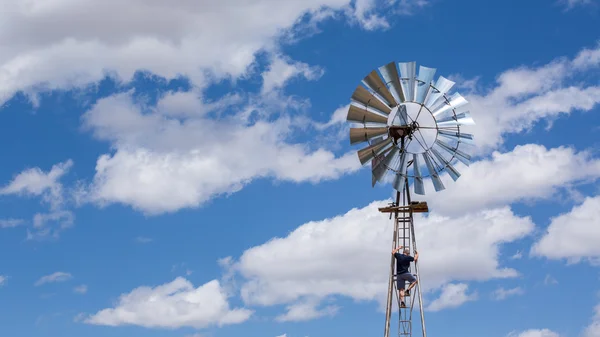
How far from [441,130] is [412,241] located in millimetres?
4283

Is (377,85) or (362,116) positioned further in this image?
(362,116)

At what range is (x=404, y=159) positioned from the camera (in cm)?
3700

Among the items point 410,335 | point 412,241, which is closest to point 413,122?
point 412,241

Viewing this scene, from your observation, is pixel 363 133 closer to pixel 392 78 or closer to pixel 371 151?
pixel 371 151

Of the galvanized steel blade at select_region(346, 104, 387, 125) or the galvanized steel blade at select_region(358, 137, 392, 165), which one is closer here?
the galvanized steel blade at select_region(346, 104, 387, 125)

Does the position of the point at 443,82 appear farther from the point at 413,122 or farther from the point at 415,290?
the point at 415,290

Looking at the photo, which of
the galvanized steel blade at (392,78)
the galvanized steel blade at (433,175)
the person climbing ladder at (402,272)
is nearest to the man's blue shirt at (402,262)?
the person climbing ladder at (402,272)

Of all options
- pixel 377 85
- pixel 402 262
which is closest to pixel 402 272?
pixel 402 262

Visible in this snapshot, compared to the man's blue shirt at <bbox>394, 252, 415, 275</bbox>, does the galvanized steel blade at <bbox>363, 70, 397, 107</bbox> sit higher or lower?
higher

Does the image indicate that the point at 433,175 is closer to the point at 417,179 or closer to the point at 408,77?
the point at 417,179

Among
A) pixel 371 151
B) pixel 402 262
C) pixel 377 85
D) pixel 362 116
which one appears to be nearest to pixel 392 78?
pixel 377 85

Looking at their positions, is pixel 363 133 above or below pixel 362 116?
below

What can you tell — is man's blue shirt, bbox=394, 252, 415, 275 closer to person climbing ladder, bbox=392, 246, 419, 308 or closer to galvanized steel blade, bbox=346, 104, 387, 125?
person climbing ladder, bbox=392, 246, 419, 308

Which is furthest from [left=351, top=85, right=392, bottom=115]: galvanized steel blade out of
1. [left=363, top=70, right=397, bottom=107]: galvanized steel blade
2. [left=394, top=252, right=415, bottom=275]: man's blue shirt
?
[left=394, top=252, right=415, bottom=275]: man's blue shirt
